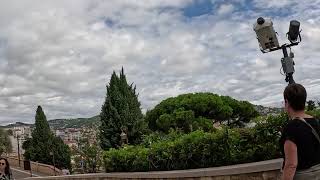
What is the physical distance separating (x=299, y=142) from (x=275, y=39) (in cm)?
429

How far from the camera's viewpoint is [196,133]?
365 inches

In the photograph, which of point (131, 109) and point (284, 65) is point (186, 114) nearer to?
point (131, 109)

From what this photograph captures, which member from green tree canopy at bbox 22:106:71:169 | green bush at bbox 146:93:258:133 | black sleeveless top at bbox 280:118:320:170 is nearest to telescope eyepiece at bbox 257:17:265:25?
black sleeveless top at bbox 280:118:320:170

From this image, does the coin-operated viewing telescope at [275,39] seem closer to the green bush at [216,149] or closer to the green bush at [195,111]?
the green bush at [216,149]

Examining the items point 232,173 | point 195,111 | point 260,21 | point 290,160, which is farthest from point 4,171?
point 195,111

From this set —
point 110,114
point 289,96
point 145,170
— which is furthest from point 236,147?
point 110,114

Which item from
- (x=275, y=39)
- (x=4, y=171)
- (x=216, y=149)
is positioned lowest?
(x=4, y=171)

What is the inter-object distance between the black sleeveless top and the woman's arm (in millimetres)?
39

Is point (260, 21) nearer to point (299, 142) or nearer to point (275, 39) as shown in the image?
point (275, 39)

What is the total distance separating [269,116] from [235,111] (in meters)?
29.5

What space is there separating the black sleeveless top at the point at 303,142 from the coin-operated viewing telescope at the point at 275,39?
3700 mm

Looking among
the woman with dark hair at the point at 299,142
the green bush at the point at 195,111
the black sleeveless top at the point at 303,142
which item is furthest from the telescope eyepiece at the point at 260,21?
the green bush at the point at 195,111

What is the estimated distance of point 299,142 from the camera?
3.36 m

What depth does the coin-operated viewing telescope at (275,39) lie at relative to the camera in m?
7.04
